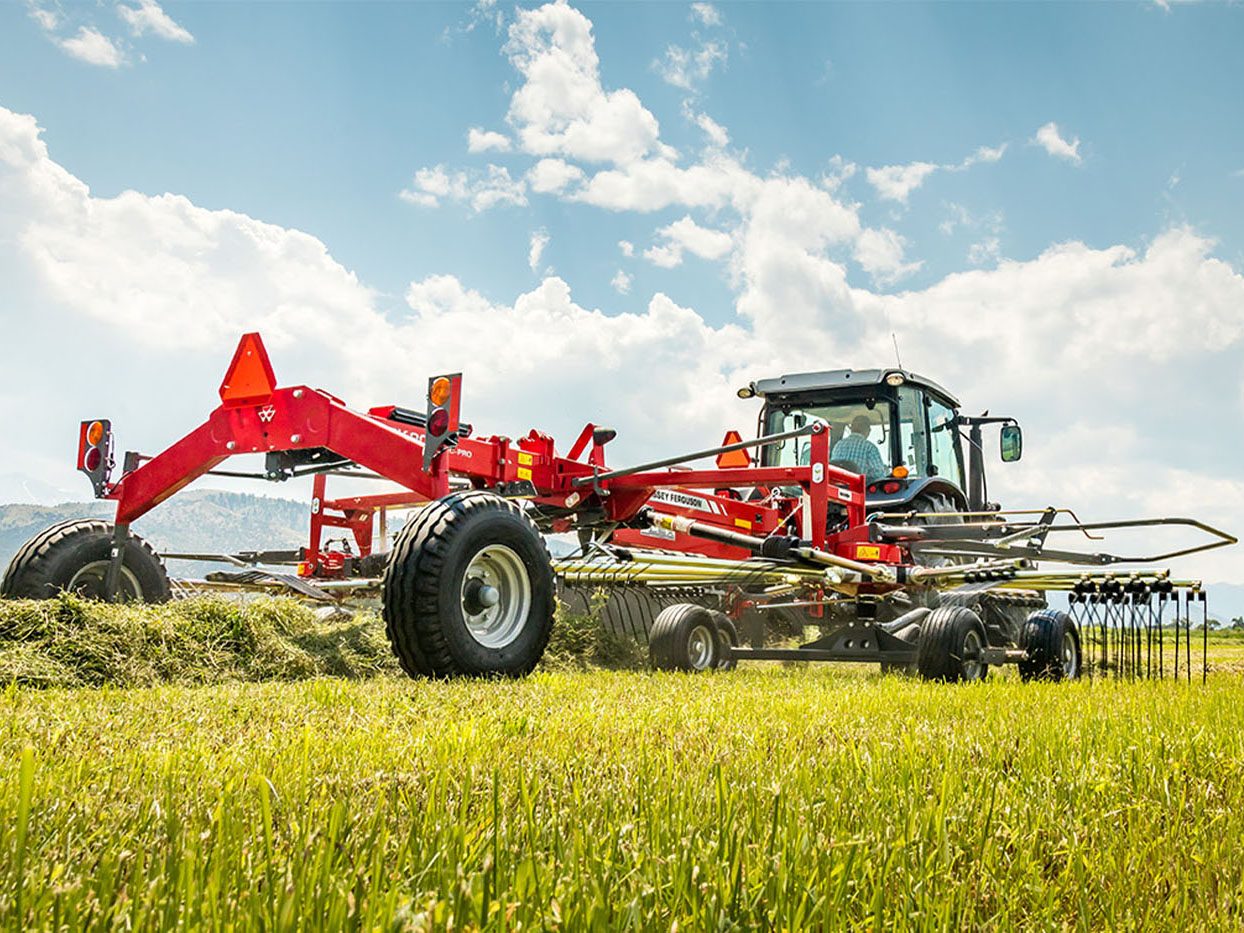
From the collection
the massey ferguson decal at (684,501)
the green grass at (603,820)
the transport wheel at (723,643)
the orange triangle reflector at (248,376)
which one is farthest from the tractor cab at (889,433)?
the green grass at (603,820)

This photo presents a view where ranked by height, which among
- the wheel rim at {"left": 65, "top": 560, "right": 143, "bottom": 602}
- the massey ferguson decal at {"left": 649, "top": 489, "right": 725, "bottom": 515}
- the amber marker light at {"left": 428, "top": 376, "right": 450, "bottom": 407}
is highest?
the amber marker light at {"left": 428, "top": 376, "right": 450, "bottom": 407}

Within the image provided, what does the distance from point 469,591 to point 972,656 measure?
3.77m

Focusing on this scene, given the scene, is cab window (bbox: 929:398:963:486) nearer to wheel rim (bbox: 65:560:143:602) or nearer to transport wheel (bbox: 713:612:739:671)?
transport wheel (bbox: 713:612:739:671)


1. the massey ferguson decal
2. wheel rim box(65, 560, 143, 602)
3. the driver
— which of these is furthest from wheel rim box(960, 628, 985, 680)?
wheel rim box(65, 560, 143, 602)

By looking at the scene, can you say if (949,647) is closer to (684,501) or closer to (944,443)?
(684,501)

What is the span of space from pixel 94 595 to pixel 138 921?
599cm

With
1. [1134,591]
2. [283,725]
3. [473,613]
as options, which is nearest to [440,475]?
[473,613]

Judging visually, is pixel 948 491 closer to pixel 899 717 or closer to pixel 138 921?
pixel 899 717

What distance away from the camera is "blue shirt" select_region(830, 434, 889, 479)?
10695mm

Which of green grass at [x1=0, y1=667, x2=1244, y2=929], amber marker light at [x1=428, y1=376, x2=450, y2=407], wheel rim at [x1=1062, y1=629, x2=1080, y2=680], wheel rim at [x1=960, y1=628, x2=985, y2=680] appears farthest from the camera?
wheel rim at [x1=1062, y1=629, x2=1080, y2=680]

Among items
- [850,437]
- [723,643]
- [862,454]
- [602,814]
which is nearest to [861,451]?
[862,454]

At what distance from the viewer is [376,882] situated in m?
1.27

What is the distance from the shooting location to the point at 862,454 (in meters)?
10.8

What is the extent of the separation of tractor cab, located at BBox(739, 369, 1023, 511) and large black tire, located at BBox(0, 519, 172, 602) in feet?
21.7
